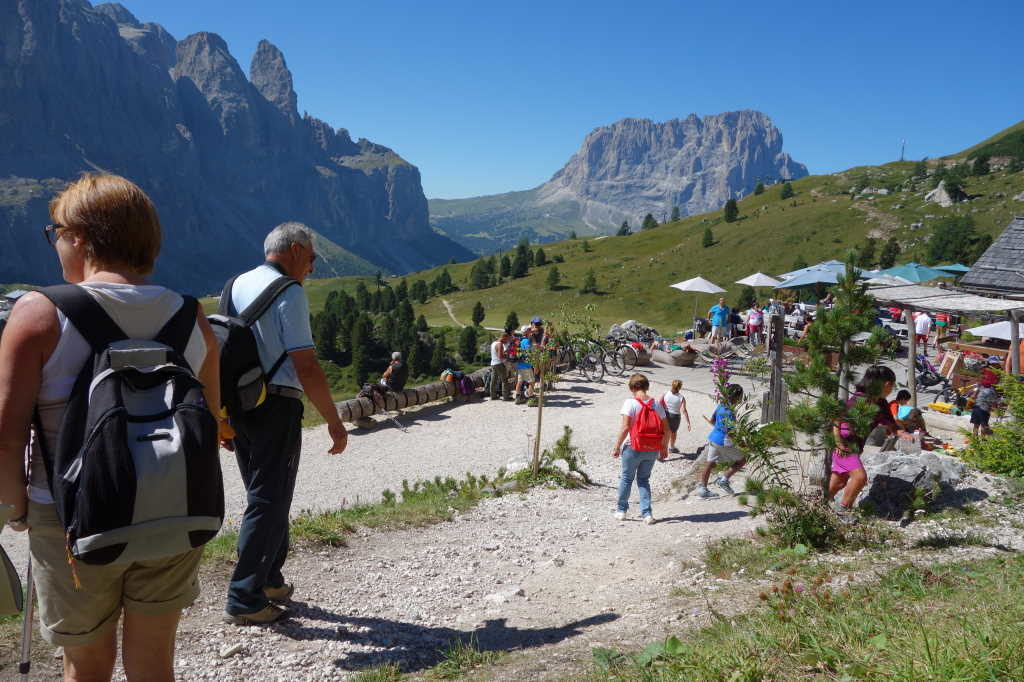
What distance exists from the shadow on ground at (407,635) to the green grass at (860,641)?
2.76 ft

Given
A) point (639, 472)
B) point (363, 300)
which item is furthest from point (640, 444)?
point (363, 300)

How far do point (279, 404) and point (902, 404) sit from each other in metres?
10.3

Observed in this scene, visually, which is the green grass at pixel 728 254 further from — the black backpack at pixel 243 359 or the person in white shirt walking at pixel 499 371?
the black backpack at pixel 243 359

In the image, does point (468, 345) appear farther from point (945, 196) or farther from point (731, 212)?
point (945, 196)

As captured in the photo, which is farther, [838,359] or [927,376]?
[927,376]

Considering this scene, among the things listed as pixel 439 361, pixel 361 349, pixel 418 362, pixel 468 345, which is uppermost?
pixel 468 345

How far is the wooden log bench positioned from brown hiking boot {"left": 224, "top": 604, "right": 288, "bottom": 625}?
10.4 metres

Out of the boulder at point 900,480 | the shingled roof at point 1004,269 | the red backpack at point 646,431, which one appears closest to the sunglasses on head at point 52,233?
the red backpack at point 646,431

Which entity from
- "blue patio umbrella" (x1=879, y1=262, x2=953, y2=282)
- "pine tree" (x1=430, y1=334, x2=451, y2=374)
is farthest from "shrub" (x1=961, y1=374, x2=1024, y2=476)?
"pine tree" (x1=430, y1=334, x2=451, y2=374)

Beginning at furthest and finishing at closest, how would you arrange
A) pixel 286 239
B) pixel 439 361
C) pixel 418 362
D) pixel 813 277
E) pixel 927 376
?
pixel 418 362, pixel 439 361, pixel 813 277, pixel 927 376, pixel 286 239

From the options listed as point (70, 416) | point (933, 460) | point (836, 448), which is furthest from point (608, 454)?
point (70, 416)

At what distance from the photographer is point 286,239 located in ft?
12.6

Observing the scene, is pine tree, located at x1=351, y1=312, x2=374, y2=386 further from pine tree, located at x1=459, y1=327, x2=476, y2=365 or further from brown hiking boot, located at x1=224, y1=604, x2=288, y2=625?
brown hiking boot, located at x1=224, y1=604, x2=288, y2=625

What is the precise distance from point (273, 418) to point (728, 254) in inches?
2736
